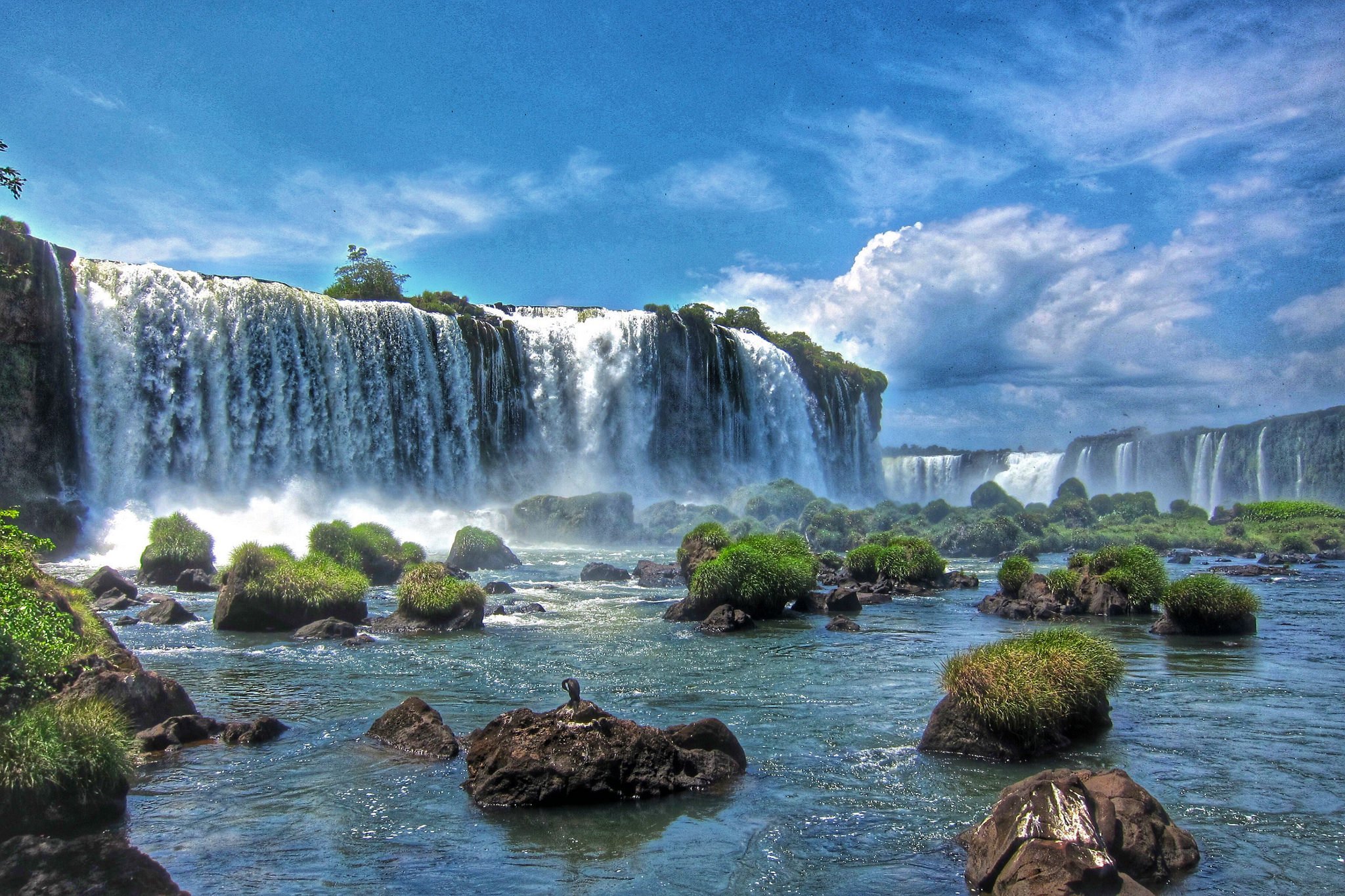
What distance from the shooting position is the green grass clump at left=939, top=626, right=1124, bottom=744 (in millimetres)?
10789

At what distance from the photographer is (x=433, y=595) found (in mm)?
21609

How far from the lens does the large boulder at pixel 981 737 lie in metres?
10.8

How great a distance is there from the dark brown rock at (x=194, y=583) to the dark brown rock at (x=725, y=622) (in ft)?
52.5

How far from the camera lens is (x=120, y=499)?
137 ft

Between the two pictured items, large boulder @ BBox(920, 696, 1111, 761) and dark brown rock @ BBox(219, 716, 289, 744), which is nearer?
large boulder @ BBox(920, 696, 1111, 761)

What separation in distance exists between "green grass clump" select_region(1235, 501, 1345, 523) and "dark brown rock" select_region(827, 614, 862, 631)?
49460 mm

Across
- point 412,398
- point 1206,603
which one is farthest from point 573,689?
point 412,398

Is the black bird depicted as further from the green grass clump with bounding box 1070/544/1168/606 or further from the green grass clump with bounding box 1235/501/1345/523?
the green grass clump with bounding box 1235/501/1345/523

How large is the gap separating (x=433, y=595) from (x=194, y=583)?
11.4m

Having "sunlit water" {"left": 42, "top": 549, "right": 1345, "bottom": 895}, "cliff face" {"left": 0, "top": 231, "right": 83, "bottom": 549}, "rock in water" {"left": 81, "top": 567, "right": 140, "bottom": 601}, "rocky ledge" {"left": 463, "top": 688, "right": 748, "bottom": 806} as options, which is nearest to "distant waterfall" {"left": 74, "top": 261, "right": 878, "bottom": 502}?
"cliff face" {"left": 0, "top": 231, "right": 83, "bottom": 549}

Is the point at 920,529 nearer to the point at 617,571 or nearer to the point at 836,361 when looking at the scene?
the point at 617,571

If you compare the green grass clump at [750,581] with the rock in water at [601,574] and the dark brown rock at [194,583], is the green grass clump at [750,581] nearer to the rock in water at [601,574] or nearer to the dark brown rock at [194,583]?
the rock in water at [601,574]

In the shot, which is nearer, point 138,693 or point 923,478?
point 138,693

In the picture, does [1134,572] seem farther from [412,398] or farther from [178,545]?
[412,398]
